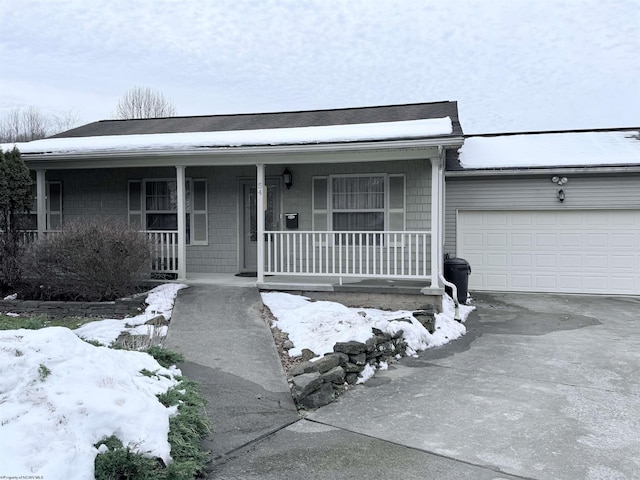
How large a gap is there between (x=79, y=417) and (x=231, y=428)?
4.73 feet

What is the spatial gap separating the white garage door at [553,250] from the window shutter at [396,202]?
2.86m

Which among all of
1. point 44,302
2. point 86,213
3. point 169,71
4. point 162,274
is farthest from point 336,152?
point 169,71

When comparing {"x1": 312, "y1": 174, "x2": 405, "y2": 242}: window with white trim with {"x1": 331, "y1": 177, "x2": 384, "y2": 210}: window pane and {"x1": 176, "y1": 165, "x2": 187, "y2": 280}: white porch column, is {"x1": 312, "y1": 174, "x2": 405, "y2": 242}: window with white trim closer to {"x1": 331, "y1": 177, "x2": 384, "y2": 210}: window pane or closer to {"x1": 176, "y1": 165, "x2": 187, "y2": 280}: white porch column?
{"x1": 331, "y1": 177, "x2": 384, "y2": 210}: window pane

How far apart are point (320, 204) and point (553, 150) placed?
21.1 ft

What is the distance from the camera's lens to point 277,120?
505 inches

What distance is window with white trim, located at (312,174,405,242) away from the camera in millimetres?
10008

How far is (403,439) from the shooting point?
13.4 ft

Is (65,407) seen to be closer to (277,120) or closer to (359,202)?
(359,202)

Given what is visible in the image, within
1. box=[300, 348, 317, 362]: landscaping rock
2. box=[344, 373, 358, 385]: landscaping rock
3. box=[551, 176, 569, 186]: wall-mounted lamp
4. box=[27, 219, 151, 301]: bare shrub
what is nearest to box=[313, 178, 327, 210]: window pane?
box=[27, 219, 151, 301]: bare shrub

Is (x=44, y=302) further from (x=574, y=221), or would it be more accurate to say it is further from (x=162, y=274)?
(x=574, y=221)

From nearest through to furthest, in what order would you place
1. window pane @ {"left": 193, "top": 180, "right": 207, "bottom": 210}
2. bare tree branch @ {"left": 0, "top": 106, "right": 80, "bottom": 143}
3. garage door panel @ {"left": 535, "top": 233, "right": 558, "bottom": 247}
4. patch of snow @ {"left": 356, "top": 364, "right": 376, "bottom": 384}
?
patch of snow @ {"left": 356, "top": 364, "right": 376, "bottom": 384} → window pane @ {"left": 193, "top": 180, "right": 207, "bottom": 210} → garage door panel @ {"left": 535, "top": 233, "right": 558, "bottom": 247} → bare tree branch @ {"left": 0, "top": 106, "right": 80, "bottom": 143}

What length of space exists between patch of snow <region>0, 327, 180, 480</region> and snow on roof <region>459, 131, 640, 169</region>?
1019 centimetres

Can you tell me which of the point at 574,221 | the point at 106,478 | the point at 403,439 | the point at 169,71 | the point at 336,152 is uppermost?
the point at 169,71

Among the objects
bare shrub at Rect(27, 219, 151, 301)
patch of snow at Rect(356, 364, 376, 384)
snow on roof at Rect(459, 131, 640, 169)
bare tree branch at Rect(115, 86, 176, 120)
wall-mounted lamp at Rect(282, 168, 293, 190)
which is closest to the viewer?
patch of snow at Rect(356, 364, 376, 384)
